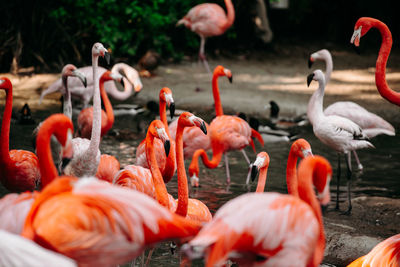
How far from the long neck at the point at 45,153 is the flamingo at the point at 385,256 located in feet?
5.31

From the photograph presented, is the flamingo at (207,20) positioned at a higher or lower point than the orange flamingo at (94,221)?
higher

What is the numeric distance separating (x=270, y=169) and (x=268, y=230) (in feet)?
11.3

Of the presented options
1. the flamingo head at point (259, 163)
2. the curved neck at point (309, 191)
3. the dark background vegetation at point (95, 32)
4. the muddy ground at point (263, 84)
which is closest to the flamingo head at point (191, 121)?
the flamingo head at point (259, 163)

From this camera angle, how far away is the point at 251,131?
5.91m

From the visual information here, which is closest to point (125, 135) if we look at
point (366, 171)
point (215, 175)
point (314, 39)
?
point (215, 175)

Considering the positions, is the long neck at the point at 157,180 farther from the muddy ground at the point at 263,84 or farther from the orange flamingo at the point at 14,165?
the muddy ground at the point at 263,84

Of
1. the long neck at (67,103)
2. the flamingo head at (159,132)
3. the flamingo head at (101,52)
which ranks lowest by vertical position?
the long neck at (67,103)

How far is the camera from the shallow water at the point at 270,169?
512 centimetres

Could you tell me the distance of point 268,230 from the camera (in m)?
2.39

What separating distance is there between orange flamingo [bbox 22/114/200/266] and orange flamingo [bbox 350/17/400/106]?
2.71 metres

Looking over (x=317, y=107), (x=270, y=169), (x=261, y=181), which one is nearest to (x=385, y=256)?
(x=261, y=181)

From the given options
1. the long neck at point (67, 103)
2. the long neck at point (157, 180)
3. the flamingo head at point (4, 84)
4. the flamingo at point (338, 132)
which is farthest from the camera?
the flamingo at point (338, 132)

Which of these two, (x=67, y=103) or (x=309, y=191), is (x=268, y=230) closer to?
(x=309, y=191)

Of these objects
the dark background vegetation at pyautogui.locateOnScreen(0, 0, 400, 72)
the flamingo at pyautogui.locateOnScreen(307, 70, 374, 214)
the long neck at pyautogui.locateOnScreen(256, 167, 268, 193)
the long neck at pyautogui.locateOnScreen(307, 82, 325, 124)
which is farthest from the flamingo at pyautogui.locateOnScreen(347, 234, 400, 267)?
the dark background vegetation at pyautogui.locateOnScreen(0, 0, 400, 72)
